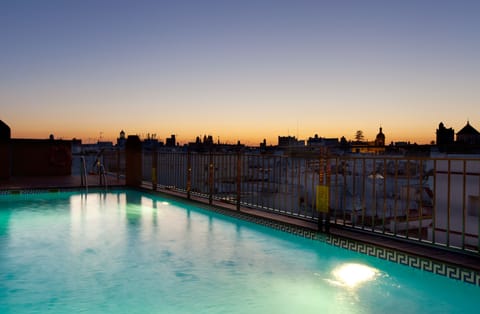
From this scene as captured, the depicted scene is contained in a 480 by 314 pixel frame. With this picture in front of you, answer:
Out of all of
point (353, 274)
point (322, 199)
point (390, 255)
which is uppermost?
point (322, 199)

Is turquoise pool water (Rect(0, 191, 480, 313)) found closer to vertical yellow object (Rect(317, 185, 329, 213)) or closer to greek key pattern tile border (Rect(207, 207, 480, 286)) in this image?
greek key pattern tile border (Rect(207, 207, 480, 286))

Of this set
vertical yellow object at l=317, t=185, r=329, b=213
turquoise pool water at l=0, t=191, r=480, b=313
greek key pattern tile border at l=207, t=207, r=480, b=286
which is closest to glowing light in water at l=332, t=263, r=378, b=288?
turquoise pool water at l=0, t=191, r=480, b=313

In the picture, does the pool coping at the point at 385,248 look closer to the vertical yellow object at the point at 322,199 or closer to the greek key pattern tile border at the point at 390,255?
the greek key pattern tile border at the point at 390,255

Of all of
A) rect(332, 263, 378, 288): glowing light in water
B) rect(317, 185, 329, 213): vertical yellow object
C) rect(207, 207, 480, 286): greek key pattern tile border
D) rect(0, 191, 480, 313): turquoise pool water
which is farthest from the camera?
rect(317, 185, 329, 213): vertical yellow object

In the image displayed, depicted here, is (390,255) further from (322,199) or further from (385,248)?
(322,199)

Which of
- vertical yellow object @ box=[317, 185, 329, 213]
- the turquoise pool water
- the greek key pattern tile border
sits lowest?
the turquoise pool water

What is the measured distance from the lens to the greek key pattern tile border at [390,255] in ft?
11.7

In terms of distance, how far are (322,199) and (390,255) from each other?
1.23 m

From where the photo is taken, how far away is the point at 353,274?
4043 mm

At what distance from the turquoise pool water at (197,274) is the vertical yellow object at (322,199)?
44cm

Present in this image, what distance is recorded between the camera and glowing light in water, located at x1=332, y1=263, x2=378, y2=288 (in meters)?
3.81

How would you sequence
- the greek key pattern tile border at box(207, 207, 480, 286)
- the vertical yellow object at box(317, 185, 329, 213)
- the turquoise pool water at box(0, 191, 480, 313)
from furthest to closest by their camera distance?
1. the vertical yellow object at box(317, 185, 329, 213)
2. the greek key pattern tile border at box(207, 207, 480, 286)
3. the turquoise pool water at box(0, 191, 480, 313)

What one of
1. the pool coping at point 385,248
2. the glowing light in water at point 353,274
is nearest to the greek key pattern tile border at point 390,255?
the pool coping at point 385,248

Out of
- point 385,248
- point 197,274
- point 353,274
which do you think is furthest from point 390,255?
point 197,274
